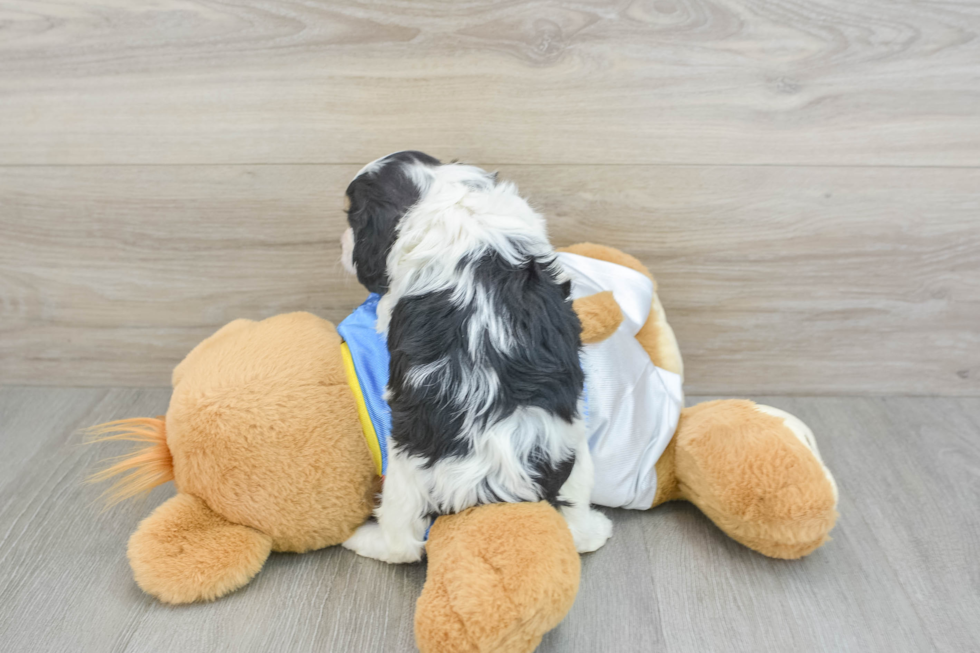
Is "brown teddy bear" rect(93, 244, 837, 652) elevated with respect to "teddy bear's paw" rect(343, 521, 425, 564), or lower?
elevated

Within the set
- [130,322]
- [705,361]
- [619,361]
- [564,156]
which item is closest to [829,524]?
[619,361]

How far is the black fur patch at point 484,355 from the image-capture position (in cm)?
69

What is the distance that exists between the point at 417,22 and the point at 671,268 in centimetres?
55

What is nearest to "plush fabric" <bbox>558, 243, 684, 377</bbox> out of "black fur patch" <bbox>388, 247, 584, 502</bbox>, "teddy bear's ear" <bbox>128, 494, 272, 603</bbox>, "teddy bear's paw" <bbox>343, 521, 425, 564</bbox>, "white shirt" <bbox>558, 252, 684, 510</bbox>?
"white shirt" <bbox>558, 252, 684, 510</bbox>

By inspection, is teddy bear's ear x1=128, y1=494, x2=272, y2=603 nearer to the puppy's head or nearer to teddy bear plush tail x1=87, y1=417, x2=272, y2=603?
teddy bear plush tail x1=87, y1=417, x2=272, y2=603

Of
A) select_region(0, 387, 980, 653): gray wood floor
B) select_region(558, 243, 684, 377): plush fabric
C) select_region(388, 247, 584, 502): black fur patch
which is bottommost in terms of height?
select_region(0, 387, 980, 653): gray wood floor

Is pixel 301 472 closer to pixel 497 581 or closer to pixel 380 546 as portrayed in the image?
pixel 380 546

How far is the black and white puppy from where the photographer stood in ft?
2.25

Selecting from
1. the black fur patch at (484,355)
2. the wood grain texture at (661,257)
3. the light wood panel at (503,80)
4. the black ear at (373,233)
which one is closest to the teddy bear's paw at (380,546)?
the black fur patch at (484,355)

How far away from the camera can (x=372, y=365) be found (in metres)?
0.84

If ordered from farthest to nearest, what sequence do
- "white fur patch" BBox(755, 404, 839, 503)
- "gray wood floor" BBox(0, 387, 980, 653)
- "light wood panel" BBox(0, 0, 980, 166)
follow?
1. "light wood panel" BBox(0, 0, 980, 166)
2. "white fur patch" BBox(755, 404, 839, 503)
3. "gray wood floor" BBox(0, 387, 980, 653)

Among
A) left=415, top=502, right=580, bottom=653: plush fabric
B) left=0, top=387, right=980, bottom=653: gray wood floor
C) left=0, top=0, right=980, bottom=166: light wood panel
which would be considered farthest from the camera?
left=0, top=0, right=980, bottom=166: light wood panel

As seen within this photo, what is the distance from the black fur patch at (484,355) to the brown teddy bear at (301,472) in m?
0.10

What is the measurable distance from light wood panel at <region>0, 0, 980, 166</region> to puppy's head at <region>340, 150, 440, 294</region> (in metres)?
0.30
